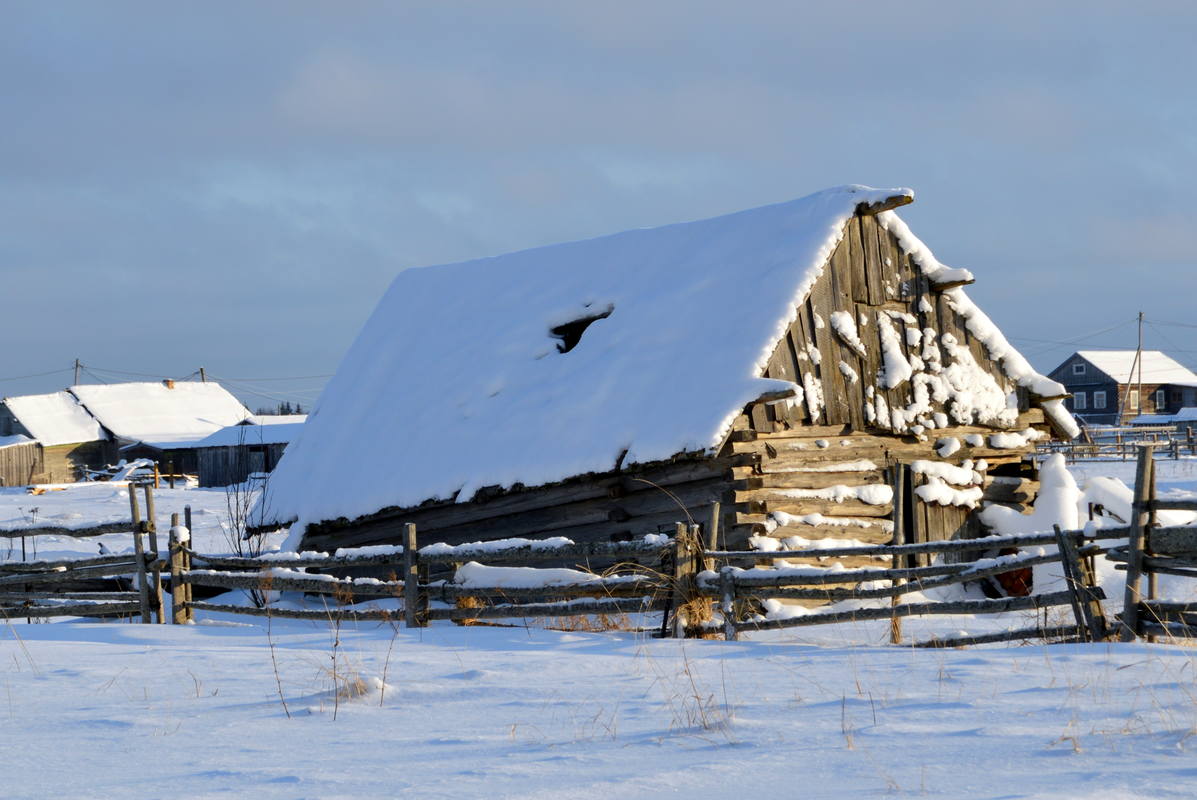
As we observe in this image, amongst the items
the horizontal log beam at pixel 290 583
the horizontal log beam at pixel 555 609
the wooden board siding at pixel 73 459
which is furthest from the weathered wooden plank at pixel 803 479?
the wooden board siding at pixel 73 459

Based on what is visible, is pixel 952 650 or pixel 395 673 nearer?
pixel 395 673

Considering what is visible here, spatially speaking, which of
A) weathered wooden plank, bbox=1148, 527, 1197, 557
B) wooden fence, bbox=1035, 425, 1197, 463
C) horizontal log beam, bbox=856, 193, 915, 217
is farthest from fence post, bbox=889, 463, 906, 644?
wooden fence, bbox=1035, 425, 1197, 463

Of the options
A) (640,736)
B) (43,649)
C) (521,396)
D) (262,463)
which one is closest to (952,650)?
(640,736)

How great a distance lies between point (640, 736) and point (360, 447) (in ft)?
38.6

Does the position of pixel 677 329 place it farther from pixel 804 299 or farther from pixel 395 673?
pixel 395 673

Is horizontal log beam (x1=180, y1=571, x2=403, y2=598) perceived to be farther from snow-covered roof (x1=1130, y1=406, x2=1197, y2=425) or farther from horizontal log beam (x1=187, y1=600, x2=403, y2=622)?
snow-covered roof (x1=1130, y1=406, x2=1197, y2=425)

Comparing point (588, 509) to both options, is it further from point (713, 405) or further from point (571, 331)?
point (571, 331)

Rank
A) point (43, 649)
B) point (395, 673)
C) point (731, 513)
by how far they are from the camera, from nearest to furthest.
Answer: point (395, 673) < point (43, 649) < point (731, 513)

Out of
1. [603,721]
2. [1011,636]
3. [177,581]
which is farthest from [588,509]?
[603,721]

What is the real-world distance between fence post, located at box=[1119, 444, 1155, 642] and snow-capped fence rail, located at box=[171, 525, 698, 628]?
3.29 meters

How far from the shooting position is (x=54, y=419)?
56.8 m

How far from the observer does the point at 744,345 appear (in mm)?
13320

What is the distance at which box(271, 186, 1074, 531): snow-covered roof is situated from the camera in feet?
44.2

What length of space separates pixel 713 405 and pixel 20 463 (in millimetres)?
49861
